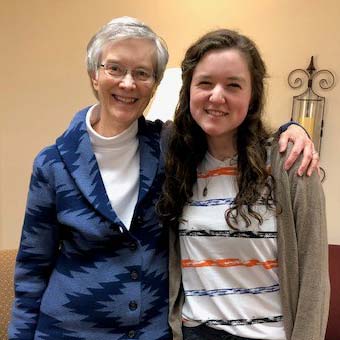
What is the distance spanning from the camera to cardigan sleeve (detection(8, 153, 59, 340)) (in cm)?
117

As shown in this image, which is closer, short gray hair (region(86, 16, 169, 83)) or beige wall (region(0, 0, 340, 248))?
short gray hair (region(86, 16, 169, 83))

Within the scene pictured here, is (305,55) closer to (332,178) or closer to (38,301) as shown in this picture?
(332,178)

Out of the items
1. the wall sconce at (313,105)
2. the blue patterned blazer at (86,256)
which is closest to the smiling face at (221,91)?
the blue patterned blazer at (86,256)

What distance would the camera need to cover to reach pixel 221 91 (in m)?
1.07

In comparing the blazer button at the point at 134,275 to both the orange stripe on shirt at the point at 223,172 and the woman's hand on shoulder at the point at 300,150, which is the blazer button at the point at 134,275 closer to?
the orange stripe on shirt at the point at 223,172

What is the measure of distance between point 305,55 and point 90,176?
1.69 meters

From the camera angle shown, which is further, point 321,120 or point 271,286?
point 321,120

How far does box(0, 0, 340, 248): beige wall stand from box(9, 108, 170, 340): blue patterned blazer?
147 cm

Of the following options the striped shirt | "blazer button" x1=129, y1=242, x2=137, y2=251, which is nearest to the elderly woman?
"blazer button" x1=129, y1=242, x2=137, y2=251

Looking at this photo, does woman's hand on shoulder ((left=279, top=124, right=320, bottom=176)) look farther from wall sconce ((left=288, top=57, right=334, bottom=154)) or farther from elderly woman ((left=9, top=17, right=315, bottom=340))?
wall sconce ((left=288, top=57, right=334, bottom=154))

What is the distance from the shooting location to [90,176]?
3.81 feet

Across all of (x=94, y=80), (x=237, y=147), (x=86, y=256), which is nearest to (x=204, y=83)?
(x=237, y=147)

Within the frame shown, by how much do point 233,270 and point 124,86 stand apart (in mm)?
564

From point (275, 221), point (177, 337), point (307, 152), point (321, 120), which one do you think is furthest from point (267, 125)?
point (321, 120)
